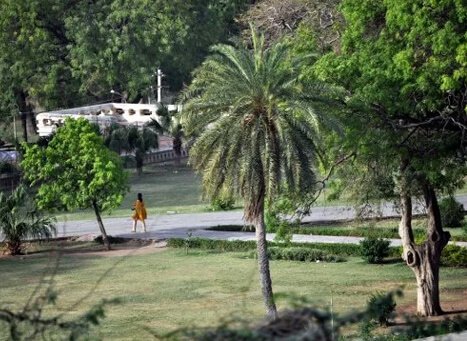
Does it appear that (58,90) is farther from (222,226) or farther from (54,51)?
(222,226)

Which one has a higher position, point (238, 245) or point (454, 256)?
point (238, 245)

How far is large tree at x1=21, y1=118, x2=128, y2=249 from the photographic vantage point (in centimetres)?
3919

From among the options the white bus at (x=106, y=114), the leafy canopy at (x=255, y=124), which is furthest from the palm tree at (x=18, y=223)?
the white bus at (x=106, y=114)

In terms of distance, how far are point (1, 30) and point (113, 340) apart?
4374 centimetres

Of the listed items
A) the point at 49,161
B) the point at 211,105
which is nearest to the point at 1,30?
the point at 49,161

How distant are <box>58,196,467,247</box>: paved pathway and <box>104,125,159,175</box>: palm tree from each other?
12.7 m

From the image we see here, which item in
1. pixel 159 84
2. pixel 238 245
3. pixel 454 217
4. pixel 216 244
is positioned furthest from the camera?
pixel 159 84

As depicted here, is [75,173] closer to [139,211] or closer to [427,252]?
[139,211]

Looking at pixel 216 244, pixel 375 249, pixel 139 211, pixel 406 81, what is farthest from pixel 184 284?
pixel 139 211

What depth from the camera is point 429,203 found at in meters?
27.0

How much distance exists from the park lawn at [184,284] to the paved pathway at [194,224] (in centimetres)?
265

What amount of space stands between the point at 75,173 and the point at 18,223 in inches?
97.0

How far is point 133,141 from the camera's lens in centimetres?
5866

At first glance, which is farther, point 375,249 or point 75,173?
point 75,173
